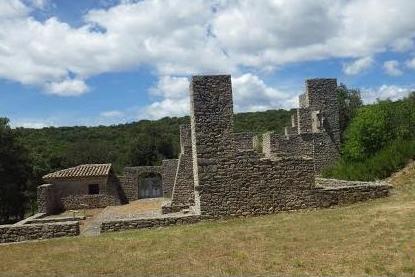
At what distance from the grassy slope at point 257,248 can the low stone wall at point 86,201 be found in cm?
1994

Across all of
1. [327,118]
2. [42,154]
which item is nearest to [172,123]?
[42,154]

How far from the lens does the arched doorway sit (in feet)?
137

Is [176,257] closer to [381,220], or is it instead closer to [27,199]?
[381,220]

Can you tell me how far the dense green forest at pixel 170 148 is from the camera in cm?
2352

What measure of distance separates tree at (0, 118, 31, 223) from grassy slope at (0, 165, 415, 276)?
28.4 m

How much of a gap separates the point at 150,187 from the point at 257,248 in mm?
31960

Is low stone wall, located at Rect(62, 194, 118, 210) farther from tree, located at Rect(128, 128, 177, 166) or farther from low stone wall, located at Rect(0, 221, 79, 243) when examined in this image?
tree, located at Rect(128, 128, 177, 166)

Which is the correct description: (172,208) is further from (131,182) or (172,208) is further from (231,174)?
(131,182)

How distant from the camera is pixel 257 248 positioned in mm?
11672

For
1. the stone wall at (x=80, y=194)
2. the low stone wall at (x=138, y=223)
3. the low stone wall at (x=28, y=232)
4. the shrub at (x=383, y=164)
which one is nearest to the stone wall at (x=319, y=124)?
the shrub at (x=383, y=164)

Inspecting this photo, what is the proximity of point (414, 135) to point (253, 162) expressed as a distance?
12.6 meters

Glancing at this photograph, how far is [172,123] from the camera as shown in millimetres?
95375

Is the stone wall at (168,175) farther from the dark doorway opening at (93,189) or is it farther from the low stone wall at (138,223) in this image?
the low stone wall at (138,223)

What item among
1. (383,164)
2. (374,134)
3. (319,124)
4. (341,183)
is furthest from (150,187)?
(341,183)
